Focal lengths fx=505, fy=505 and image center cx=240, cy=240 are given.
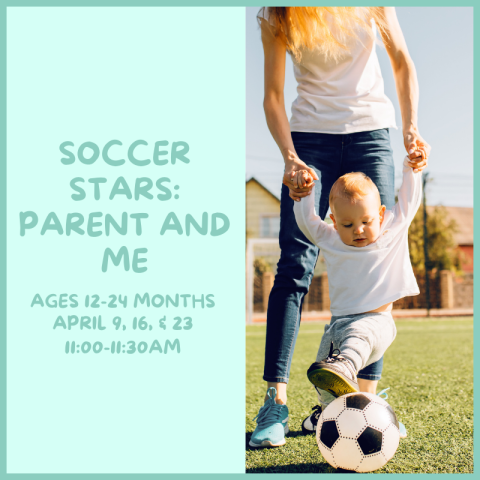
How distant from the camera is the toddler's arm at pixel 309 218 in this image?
199 cm

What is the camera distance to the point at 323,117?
2104 mm

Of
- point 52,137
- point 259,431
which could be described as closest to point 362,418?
point 259,431

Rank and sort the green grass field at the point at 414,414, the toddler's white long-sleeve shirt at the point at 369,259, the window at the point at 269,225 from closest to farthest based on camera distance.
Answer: the green grass field at the point at 414,414 → the toddler's white long-sleeve shirt at the point at 369,259 → the window at the point at 269,225

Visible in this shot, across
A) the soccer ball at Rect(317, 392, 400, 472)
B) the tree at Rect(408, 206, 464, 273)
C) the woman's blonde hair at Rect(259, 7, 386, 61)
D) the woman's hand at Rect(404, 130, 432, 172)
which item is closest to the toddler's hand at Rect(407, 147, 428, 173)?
the woman's hand at Rect(404, 130, 432, 172)

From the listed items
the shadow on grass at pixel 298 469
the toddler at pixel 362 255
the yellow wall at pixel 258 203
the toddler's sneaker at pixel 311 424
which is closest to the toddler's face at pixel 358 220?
the toddler at pixel 362 255

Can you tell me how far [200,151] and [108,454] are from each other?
128cm

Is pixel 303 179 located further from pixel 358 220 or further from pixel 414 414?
pixel 414 414

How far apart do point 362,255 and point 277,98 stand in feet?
2.39

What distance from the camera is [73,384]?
2.06 m

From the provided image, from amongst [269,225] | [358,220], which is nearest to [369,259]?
[358,220]

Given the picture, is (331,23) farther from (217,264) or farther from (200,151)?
(217,264)

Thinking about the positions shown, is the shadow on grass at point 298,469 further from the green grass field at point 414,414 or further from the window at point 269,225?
the window at point 269,225

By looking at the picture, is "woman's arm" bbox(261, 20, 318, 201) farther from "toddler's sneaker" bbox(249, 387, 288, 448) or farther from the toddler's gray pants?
"toddler's sneaker" bbox(249, 387, 288, 448)

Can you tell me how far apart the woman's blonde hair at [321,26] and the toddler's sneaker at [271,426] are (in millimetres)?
1411
